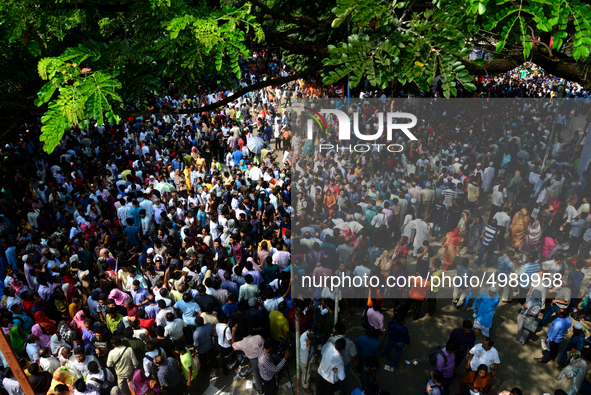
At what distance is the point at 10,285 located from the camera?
270 inches

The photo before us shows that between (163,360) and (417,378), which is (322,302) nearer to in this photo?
(417,378)

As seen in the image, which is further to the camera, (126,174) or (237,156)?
(237,156)

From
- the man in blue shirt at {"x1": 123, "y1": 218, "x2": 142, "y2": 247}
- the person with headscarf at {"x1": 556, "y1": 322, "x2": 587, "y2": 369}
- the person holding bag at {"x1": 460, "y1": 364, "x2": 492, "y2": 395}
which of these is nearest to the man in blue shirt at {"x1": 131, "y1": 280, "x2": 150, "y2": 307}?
the man in blue shirt at {"x1": 123, "y1": 218, "x2": 142, "y2": 247}

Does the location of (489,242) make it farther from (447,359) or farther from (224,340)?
(224,340)

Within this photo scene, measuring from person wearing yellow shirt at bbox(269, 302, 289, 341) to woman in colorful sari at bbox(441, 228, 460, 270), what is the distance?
4080mm

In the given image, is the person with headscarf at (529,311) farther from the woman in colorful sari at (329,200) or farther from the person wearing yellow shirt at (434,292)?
the woman in colorful sari at (329,200)

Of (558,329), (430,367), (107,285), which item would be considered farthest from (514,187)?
(107,285)

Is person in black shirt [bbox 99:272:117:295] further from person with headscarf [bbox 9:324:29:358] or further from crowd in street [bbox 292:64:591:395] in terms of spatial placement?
crowd in street [bbox 292:64:591:395]

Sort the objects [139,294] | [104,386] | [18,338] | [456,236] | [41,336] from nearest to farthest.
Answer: [104,386] → [18,338] → [41,336] → [139,294] → [456,236]

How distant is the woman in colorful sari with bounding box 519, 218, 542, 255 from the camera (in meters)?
8.57

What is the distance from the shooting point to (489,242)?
8836 mm

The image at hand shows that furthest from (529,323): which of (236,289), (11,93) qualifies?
(11,93)

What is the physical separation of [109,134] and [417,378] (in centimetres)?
1351

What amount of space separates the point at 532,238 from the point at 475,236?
115 cm
